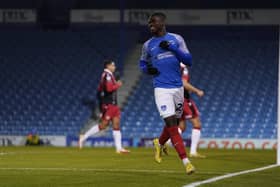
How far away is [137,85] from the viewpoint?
1170 inches

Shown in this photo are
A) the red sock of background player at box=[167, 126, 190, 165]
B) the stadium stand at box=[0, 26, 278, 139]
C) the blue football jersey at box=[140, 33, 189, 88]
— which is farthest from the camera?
the stadium stand at box=[0, 26, 278, 139]

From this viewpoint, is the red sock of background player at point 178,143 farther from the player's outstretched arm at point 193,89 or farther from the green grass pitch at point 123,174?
the player's outstretched arm at point 193,89

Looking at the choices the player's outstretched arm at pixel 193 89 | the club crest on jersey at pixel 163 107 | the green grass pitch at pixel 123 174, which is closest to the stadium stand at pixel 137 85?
the player's outstretched arm at pixel 193 89

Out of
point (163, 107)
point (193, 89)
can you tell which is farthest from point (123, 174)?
point (193, 89)

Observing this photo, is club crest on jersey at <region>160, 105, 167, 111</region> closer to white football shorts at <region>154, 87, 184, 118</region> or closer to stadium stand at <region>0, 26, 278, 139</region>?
white football shorts at <region>154, 87, 184, 118</region>

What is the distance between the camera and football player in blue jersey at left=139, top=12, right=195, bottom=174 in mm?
10633

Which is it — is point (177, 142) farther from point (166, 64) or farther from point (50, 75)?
point (50, 75)

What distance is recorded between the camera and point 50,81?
30.2 m

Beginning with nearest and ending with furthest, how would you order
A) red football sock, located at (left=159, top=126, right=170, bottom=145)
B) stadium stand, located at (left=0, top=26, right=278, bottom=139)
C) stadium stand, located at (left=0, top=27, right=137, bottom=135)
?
red football sock, located at (left=159, top=126, right=170, bottom=145)
stadium stand, located at (left=0, top=26, right=278, bottom=139)
stadium stand, located at (left=0, top=27, right=137, bottom=135)

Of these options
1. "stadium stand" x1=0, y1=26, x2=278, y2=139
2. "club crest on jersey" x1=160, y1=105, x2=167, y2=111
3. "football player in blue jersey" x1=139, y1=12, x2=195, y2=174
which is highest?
"football player in blue jersey" x1=139, y1=12, x2=195, y2=174

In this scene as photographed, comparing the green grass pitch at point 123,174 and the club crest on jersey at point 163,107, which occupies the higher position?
the club crest on jersey at point 163,107

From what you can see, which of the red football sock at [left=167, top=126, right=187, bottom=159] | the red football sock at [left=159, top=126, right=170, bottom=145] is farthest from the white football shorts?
the red football sock at [left=159, top=126, right=170, bottom=145]

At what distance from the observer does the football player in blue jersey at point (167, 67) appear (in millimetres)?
10633

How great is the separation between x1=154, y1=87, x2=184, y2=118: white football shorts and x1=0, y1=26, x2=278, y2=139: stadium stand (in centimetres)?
1512
